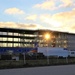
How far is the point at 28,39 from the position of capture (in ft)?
393

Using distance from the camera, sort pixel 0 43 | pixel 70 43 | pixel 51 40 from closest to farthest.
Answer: pixel 0 43 < pixel 51 40 < pixel 70 43

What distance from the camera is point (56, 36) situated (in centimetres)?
13562

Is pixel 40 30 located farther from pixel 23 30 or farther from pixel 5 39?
pixel 5 39

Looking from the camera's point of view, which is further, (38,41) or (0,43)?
(38,41)

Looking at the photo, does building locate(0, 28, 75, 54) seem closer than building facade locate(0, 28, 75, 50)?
Yes

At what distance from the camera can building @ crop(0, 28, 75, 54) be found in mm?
109831

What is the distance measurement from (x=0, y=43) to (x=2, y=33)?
15.3 ft

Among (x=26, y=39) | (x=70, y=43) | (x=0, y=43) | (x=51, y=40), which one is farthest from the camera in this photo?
(x=70, y=43)

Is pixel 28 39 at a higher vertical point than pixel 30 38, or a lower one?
lower

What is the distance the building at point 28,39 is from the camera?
10983 centimetres

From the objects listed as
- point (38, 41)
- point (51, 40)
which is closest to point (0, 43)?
point (38, 41)

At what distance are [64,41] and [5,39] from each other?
41694mm

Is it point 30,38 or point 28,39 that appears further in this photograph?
point 30,38

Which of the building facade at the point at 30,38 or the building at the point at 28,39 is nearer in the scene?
the building at the point at 28,39
